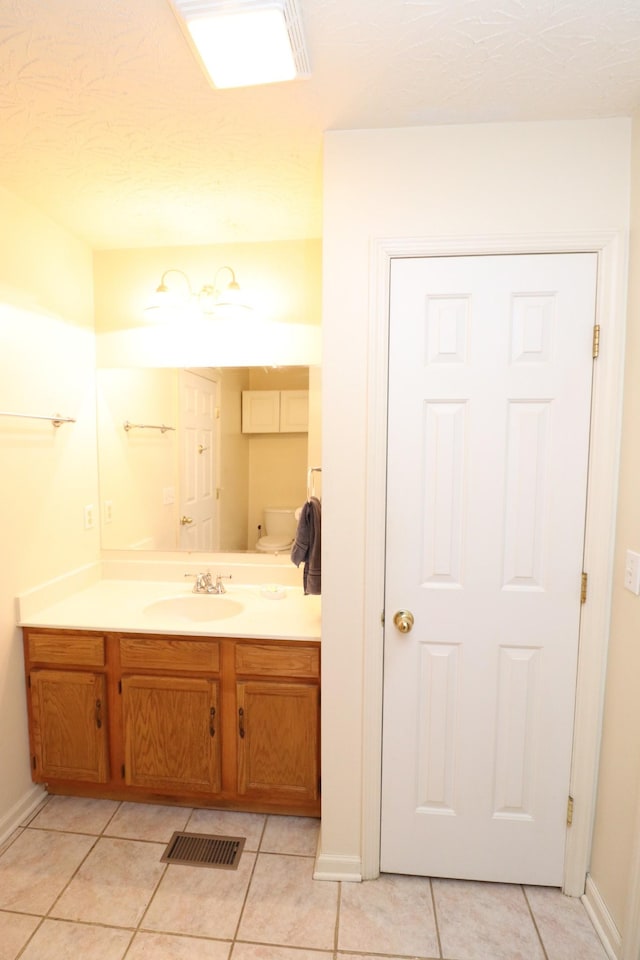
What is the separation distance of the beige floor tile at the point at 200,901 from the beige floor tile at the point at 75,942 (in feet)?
0.30

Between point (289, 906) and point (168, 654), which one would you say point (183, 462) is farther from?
point (289, 906)

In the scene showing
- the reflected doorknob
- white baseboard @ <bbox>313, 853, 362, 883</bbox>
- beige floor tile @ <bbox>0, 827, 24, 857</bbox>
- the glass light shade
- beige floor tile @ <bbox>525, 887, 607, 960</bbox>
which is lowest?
beige floor tile @ <bbox>0, 827, 24, 857</bbox>

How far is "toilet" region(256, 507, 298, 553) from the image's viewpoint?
91.7 inches

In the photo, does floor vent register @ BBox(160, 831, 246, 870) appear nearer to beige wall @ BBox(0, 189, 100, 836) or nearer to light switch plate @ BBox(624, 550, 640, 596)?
beige wall @ BBox(0, 189, 100, 836)

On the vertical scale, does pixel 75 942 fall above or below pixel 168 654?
below

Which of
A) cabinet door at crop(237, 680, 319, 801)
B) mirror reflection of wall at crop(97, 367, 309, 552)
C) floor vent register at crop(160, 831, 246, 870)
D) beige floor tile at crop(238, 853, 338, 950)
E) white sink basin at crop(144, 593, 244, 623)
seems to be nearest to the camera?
beige floor tile at crop(238, 853, 338, 950)

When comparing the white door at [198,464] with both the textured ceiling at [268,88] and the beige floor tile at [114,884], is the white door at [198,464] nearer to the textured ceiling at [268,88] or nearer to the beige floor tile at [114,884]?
the textured ceiling at [268,88]

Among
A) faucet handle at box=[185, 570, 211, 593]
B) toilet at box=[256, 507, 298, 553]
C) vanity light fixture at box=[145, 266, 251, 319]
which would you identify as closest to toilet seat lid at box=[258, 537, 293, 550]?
toilet at box=[256, 507, 298, 553]

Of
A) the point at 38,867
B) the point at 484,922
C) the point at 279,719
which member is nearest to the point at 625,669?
the point at 484,922

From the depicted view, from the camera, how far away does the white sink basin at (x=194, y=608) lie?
2209 millimetres

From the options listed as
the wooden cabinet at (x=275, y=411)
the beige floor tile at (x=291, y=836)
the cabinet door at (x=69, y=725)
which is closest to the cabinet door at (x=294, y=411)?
the wooden cabinet at (x=275, y=411)

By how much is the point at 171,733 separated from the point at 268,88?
88.5 inches

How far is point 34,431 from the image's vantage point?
2021mm

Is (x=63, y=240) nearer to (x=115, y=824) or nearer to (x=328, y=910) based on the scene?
(x=115, y=824)
